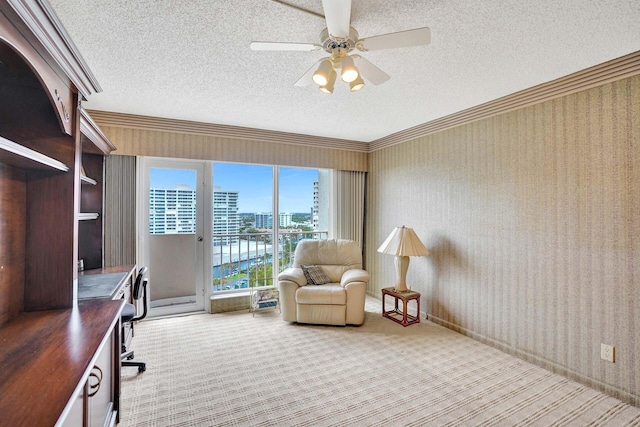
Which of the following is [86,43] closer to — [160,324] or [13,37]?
[13,37]

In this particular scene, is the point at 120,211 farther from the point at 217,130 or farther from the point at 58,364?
the point at 58,364

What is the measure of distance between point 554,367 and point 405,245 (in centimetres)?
168

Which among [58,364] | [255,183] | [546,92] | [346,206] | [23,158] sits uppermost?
[546,92]

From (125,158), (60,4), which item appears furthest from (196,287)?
(60,4)

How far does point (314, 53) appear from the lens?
2.18 metres

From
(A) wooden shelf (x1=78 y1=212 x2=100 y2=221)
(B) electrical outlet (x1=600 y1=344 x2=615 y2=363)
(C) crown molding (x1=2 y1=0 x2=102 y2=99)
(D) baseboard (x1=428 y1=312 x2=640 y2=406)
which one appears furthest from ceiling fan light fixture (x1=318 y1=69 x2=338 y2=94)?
(D) baseboard (x1=428 y1=312 x2=640 y2=406)

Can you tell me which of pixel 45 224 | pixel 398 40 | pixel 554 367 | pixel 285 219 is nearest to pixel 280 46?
pixel 398 40

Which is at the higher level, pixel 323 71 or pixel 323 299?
pixel 323 71

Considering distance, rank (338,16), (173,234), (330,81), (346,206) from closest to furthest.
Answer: (338,16) → (330,81) → (173,234) → (346,206)

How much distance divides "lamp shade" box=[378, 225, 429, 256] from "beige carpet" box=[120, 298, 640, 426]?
0.89m

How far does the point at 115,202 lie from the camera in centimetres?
356

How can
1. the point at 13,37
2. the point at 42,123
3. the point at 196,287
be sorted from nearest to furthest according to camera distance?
the point at 13,37 < the point at 42,123 < the point at 196,287

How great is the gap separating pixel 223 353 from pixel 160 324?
1.21 m

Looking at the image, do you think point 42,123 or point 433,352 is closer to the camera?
point 42,123
